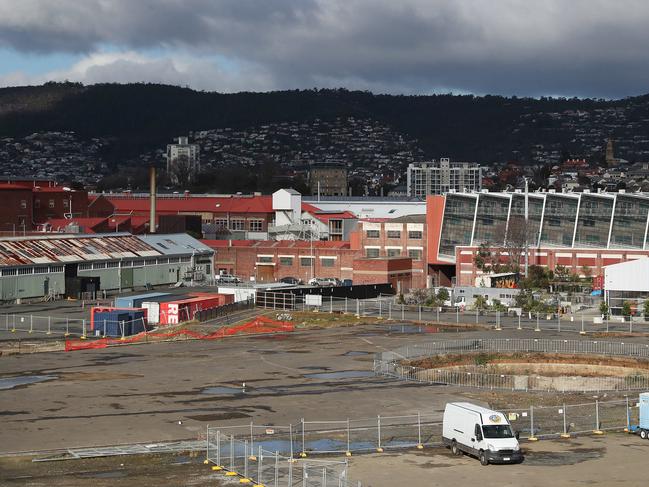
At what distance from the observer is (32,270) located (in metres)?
98.2

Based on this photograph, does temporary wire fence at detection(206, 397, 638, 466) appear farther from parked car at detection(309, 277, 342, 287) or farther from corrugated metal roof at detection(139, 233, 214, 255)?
corrugated metal roof at detection(139, 233, 214, 255)

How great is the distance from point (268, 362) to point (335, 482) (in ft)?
96.9

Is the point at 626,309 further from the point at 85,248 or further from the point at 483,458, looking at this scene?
the point at 85,248

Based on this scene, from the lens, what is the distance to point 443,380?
59406 mm

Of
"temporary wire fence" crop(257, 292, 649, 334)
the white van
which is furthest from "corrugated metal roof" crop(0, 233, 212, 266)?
the white van

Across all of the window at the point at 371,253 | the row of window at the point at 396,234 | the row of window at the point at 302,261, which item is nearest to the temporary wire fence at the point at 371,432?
the row of window at the point at 396,234

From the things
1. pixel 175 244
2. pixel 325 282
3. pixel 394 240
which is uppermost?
pixel 394 240

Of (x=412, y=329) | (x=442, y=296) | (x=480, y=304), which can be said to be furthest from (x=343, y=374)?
(x=442, y=296)

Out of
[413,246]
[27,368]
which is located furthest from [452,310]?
[27,368]

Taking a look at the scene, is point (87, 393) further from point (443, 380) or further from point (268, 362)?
point (443, 380)

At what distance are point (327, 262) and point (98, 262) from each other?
25.6m

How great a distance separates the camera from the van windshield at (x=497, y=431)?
39.3 meters

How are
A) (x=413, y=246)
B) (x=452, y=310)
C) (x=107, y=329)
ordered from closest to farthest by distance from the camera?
(x=107, y=329), (x=452, y=310), (x=413, y=246)

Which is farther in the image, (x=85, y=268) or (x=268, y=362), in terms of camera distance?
(x=85, y=268)
